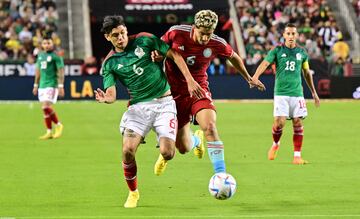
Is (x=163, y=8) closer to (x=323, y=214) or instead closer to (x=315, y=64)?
(x=315, y=64)

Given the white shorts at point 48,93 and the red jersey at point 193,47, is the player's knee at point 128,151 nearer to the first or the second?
the red jersey at point 193,47

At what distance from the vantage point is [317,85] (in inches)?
1437

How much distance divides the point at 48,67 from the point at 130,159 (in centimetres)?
1137

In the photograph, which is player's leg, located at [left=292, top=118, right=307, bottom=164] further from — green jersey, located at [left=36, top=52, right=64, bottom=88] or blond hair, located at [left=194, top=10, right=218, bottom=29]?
green jersey, located at [left=36, top=52, right=64, bottom=88]

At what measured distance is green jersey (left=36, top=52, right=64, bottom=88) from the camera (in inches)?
894

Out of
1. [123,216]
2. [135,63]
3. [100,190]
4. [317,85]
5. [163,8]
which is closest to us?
[123,216]

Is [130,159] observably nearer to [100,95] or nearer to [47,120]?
[100,95]

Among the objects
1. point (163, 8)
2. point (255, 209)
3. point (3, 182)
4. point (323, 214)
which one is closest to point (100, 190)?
point (3, 182)

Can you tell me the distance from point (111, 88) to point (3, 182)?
3.61 meters

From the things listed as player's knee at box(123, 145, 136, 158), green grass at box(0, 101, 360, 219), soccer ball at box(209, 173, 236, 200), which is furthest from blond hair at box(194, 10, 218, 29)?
green grass at box(0, 101, 360, 219)

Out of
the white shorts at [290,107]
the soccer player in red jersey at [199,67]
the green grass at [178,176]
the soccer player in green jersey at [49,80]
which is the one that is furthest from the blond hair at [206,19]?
the soccer player in green jersey at [49,80]

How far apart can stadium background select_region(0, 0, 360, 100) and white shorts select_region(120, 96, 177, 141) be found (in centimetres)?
2465

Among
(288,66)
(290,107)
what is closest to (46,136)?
(290,107)

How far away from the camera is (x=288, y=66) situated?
17.3 metres
